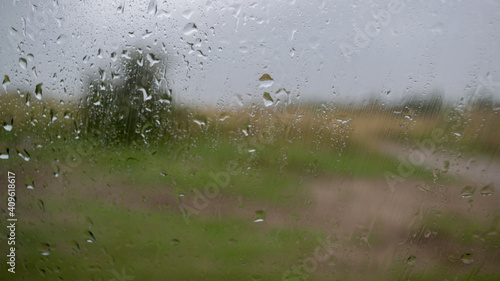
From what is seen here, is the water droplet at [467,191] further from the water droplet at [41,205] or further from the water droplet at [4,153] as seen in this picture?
the water droplet at [4,153]

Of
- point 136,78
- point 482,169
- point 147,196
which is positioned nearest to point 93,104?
point 136,78

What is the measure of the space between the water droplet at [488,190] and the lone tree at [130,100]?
79 cm

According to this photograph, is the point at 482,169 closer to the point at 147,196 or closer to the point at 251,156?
the point at 251,156

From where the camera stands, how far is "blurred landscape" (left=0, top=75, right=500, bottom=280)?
2.31 ft

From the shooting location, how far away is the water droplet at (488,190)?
0.70 m

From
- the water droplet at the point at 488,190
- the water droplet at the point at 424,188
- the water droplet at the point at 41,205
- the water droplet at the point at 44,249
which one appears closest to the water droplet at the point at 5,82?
the water droplet at the point at 41,205

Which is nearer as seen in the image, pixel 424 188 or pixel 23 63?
pixel 424 188

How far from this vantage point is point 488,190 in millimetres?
699

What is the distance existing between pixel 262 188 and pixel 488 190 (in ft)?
1.77

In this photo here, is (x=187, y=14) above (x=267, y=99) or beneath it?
above

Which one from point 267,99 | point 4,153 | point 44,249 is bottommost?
point 44,249

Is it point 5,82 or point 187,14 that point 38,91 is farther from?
point 187,14

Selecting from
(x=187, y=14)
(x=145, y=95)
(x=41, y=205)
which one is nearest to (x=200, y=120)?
(x=145, y=95)

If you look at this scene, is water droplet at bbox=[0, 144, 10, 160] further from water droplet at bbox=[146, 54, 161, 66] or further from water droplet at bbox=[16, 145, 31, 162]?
water droplet at bbox=[146, 54, 161, 66]
